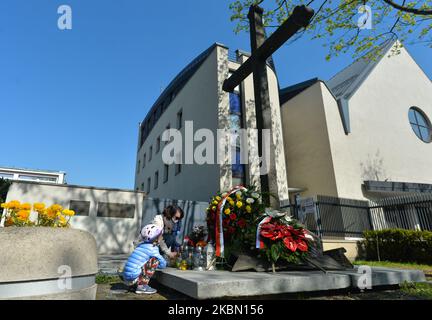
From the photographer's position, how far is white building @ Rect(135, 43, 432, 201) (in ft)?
48.0

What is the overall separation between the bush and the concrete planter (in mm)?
11776

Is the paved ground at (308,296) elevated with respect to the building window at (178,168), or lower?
lower

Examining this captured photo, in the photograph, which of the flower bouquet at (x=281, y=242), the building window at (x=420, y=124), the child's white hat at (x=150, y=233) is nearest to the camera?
the flower bouquet at (x=281, y=242)

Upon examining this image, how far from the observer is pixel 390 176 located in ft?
54.5

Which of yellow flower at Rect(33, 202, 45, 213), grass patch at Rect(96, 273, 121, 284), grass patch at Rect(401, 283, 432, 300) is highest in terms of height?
yellow flower at Rect(33, 202, 45, 213)

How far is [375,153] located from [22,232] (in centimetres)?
1852

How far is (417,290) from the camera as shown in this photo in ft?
11.2

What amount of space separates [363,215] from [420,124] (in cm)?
1264

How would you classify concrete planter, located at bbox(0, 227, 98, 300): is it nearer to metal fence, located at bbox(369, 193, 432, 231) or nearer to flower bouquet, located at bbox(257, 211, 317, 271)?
flower bouquet, located at bbox(257, 211, 317, 271)

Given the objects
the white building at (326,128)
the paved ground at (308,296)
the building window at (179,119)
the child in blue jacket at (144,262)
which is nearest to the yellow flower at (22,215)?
the paved ground at (308,296)

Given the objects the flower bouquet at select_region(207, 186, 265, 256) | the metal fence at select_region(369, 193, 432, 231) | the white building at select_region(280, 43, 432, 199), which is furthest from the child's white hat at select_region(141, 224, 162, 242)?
the metal fence at select_region(369, 193, 432, 231)

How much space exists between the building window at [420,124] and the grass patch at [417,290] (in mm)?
20358
